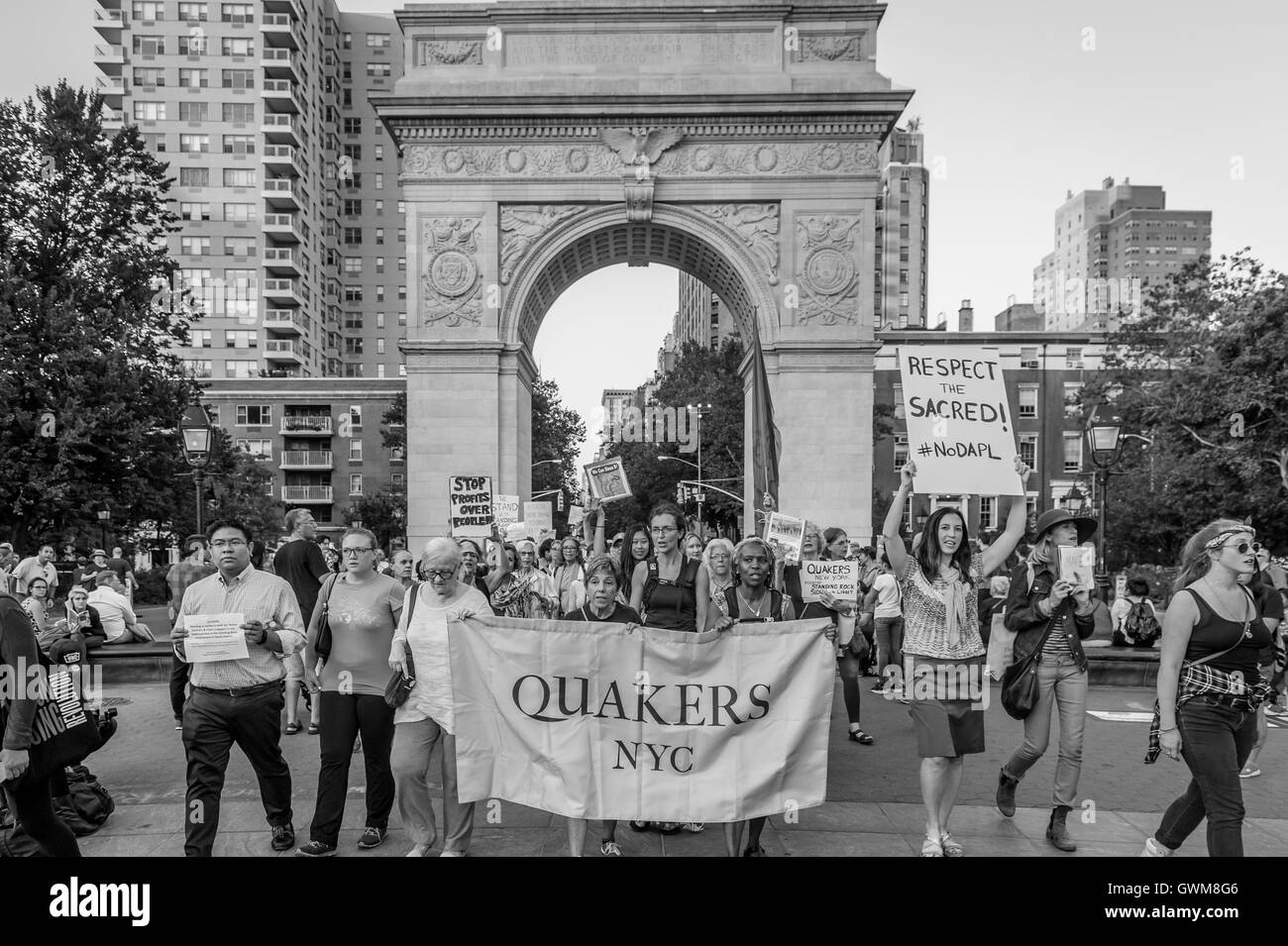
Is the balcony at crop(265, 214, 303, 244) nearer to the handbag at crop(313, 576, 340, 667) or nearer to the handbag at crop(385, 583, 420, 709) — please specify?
the handbag at crop(313, 576, 340, 667)

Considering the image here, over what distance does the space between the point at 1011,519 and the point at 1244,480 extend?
22953 millimetres

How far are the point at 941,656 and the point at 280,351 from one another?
71785 millimetres

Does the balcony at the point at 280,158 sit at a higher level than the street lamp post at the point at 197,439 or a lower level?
higher

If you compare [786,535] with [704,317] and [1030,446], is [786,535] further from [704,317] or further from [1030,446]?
[704,317]

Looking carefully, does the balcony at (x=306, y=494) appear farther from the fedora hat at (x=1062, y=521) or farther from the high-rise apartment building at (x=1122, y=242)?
the high-rise apartment building at (x=1122, y=242)

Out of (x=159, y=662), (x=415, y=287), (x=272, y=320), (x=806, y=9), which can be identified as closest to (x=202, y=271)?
(x=272, y=320)

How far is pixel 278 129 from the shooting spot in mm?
66875

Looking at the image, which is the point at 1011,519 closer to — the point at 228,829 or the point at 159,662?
the point at 228,829

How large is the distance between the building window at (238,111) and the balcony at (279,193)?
17.7ft

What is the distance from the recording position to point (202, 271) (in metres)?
67.6

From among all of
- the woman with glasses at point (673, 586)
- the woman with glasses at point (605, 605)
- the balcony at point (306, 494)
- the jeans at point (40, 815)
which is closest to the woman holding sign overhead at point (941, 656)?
the woman with glasses at point (673, 586)

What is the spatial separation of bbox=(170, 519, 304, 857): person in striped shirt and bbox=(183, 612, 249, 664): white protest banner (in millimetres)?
69

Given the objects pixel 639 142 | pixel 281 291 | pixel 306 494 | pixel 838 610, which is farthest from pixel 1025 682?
pixel 281 291

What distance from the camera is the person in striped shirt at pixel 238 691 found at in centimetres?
493
